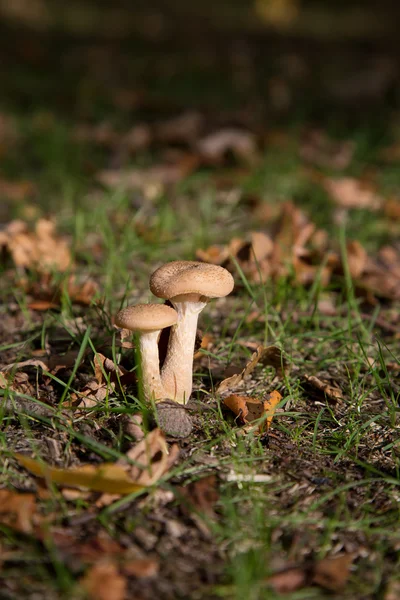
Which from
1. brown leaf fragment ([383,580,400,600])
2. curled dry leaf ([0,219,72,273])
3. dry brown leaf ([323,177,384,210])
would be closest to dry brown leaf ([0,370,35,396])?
curled dry leaf ([0,219,72,273])

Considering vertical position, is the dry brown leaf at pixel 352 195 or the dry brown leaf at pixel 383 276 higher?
the dry brown leaf at pixel 352 195

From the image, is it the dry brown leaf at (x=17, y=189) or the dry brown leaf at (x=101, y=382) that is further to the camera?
the dry brown leaf at (x=17, y=189)

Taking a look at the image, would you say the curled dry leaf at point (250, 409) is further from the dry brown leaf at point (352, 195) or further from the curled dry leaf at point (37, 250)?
the dry brown leaf at point (352, 195)

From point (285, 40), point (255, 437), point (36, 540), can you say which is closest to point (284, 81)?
point (285, 40)

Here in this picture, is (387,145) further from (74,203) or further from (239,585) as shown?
(239,585)

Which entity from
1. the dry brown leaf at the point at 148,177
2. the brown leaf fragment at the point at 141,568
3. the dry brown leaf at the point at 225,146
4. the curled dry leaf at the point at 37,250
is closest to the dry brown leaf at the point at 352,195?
the dry brown leaf at the point at 225,146
